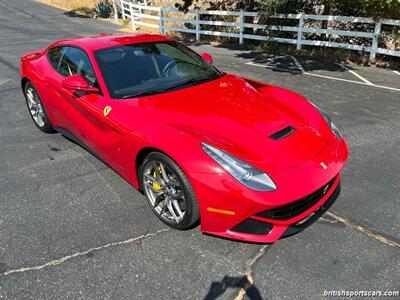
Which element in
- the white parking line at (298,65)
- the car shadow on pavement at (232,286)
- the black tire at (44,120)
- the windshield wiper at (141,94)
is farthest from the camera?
the white parking line at (298,65)

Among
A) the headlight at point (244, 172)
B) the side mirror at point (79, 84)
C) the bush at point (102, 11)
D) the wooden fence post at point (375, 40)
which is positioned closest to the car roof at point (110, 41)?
the side mirror at point (79, 84)

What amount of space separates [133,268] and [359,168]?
2897 mm

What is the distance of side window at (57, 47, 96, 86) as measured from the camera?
3.94m

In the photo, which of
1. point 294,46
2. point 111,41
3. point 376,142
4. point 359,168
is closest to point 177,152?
point 111,41

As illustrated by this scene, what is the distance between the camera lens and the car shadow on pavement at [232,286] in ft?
8.37

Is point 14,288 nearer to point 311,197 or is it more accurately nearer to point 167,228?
point 167,228

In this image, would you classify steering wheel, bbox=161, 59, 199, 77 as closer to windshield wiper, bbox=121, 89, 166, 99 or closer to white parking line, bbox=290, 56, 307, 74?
windshield wiper, bbox=121, 89, 166, 99

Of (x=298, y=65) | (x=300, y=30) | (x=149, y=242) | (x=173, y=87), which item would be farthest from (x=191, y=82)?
(x=300, y=30)

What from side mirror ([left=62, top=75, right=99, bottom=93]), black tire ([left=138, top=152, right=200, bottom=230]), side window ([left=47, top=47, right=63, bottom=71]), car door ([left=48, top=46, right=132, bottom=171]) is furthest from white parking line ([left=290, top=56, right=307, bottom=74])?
black tire ([left=138, top=152, right=200, bottom=230])

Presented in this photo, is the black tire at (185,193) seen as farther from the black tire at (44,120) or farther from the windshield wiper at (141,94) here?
the black tire at (44,120)

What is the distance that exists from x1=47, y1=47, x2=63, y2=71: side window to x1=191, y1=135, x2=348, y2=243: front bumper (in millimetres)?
3022

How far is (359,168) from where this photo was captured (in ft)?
13.9

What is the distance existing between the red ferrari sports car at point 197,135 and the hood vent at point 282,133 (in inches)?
0.4

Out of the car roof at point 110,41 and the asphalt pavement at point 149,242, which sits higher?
the car roof at point 110,41
